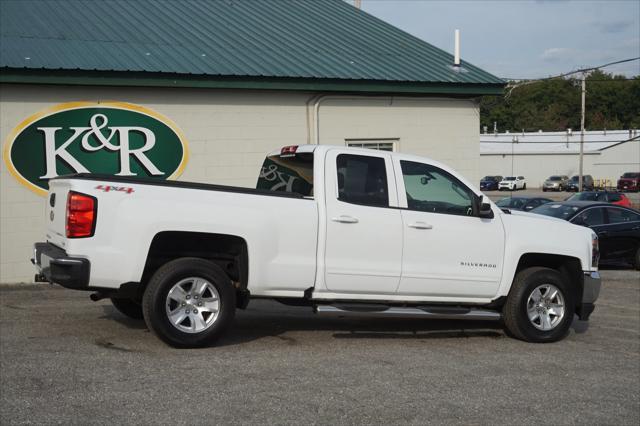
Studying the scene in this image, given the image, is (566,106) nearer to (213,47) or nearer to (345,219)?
(213,47)

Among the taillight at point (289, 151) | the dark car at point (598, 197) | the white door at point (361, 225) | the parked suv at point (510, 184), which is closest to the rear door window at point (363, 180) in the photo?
the white door at point (361, 225)

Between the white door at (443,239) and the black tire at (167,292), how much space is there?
1.92 metres

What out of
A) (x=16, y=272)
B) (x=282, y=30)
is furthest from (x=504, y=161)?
(x=16, y=272)

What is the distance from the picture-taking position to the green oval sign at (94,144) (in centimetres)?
1234

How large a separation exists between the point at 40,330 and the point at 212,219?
2.44 m

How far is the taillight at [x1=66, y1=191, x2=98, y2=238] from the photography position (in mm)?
7051

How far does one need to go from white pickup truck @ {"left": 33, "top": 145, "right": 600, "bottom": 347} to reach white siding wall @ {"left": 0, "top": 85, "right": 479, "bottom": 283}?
443 centimetres

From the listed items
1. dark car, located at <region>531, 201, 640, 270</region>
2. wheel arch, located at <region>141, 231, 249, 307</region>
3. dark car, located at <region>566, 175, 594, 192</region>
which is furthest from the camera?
dark car, located at <region>566, 175, 594, 192</region>

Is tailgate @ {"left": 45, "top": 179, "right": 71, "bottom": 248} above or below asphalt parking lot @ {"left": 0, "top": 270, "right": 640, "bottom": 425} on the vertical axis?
above

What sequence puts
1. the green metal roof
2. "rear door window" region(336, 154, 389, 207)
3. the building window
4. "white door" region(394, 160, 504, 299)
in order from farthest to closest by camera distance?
the building window
the green metal roof
"white door" region(394, 160, 504, 299)
"rear door window" region(336, 154, 389, 207)

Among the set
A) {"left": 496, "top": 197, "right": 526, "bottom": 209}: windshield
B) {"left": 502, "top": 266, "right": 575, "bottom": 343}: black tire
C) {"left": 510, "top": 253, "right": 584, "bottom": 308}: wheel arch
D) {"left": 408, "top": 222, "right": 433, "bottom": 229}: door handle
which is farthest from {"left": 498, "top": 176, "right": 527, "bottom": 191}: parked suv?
{"left": 408, "top": 222, "right": 433, "bottom": 229}: door handle

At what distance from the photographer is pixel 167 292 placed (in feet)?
23.8

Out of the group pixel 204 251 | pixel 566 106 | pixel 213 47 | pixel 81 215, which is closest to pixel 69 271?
pixel 81 215

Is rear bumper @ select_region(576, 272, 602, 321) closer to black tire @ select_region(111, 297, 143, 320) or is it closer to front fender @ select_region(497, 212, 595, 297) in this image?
front fender @ select_region(497, 212, 595, 297)
